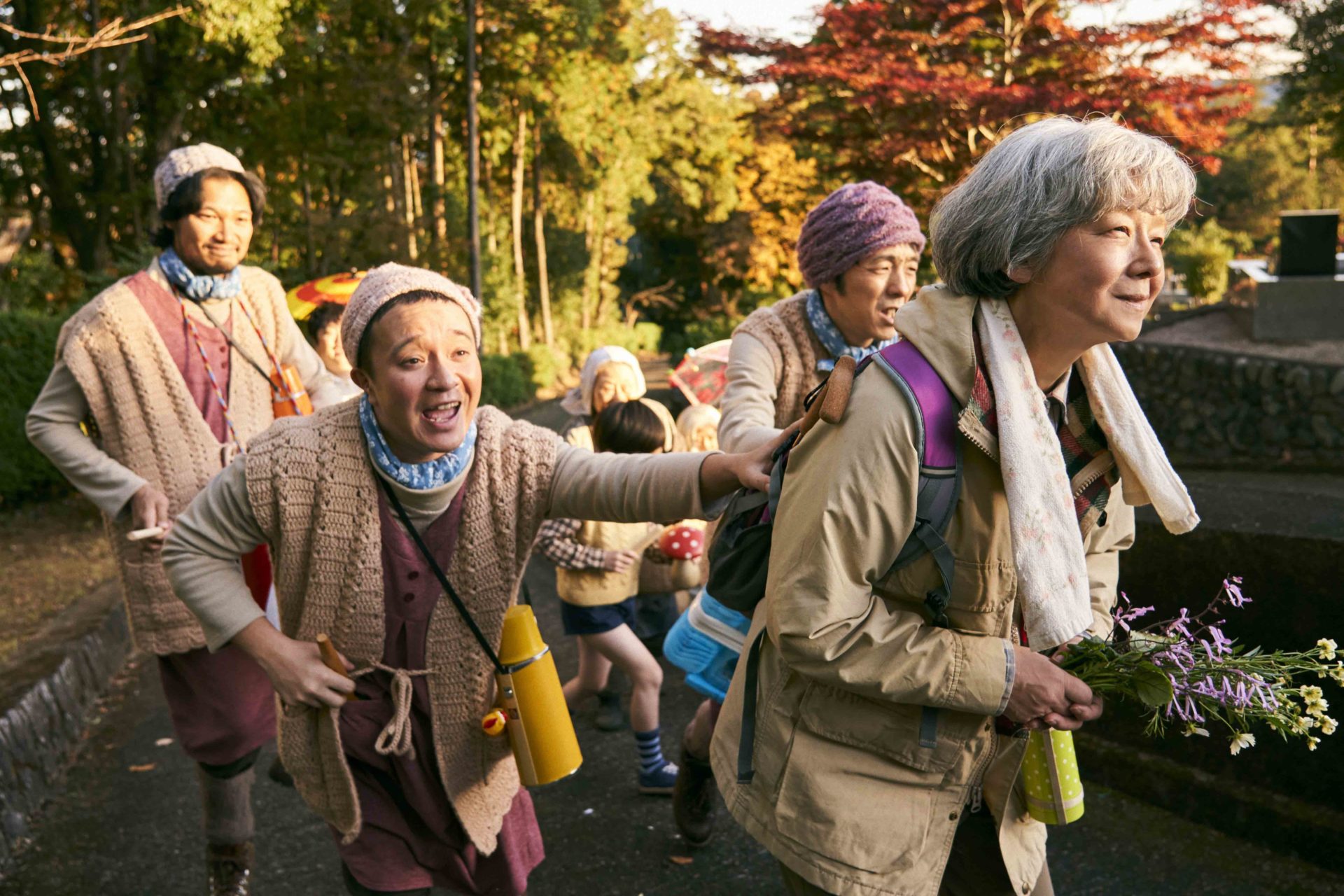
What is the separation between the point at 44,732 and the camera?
5.13 meters

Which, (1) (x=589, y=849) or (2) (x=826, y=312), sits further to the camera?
(1) (x=589, y=849)

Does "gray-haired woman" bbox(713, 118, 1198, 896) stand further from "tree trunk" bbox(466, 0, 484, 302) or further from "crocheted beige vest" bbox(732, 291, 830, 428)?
"tree trunk" bbox(466, 0, 484, 302)

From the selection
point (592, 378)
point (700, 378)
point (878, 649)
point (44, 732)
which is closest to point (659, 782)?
point (700, 378)

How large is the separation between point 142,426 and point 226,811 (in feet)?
4.23

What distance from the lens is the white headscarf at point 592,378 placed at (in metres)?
6.09

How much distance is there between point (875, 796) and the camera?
6.77 ft

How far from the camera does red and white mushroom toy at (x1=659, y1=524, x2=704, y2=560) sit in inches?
202

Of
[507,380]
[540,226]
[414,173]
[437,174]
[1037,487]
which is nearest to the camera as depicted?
[1037,487]

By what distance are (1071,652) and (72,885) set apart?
3.74 m

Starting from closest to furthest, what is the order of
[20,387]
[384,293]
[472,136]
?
1. [384,293]
2. [20,387]
3. [472,136]

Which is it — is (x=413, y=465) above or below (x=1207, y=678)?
above

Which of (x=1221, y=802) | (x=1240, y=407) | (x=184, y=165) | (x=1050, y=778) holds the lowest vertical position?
(x=1240, y=407)

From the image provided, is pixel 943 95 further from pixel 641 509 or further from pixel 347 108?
pixel 347 108

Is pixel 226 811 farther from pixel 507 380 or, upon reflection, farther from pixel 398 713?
pixel 507 380
